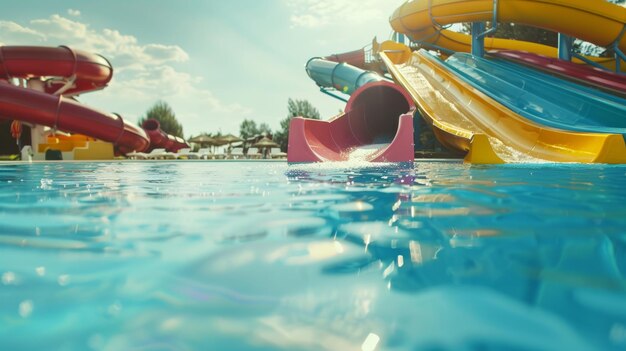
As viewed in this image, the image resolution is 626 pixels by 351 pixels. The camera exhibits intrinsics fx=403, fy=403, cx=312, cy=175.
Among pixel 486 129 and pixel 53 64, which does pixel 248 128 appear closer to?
pixel 53 64

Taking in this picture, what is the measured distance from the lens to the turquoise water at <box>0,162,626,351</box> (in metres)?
0.86

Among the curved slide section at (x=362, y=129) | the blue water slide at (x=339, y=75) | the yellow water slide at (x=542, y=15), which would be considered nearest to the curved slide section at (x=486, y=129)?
the curved slide section at (x=362, y=129)

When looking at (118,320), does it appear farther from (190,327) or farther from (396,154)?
(396,154)

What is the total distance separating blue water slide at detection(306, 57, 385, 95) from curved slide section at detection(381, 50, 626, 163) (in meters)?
1.16

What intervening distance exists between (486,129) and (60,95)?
50.6 feet

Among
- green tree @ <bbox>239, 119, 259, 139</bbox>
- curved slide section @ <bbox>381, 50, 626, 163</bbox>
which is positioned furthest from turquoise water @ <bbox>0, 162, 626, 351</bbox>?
green tree @ <bbox>239, 119, 259, 139</bbox>

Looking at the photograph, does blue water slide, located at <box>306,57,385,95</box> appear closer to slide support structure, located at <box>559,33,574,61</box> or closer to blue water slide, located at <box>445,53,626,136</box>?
blue water slide, located at <box>445,53,626,136</box>

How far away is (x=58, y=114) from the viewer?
14539 mm

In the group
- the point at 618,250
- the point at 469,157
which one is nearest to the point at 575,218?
the point at 618,250

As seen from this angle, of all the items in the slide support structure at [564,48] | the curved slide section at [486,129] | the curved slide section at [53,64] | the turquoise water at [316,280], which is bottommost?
the turquoise water at [316,280]

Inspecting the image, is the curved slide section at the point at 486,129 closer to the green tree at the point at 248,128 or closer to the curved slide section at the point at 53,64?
the curved slide section at the point at 53,64

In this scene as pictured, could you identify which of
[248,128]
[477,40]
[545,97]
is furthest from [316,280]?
[248,128]

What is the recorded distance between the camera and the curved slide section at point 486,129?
7109 millimetres

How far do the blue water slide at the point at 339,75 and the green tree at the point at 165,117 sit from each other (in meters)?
22.4
